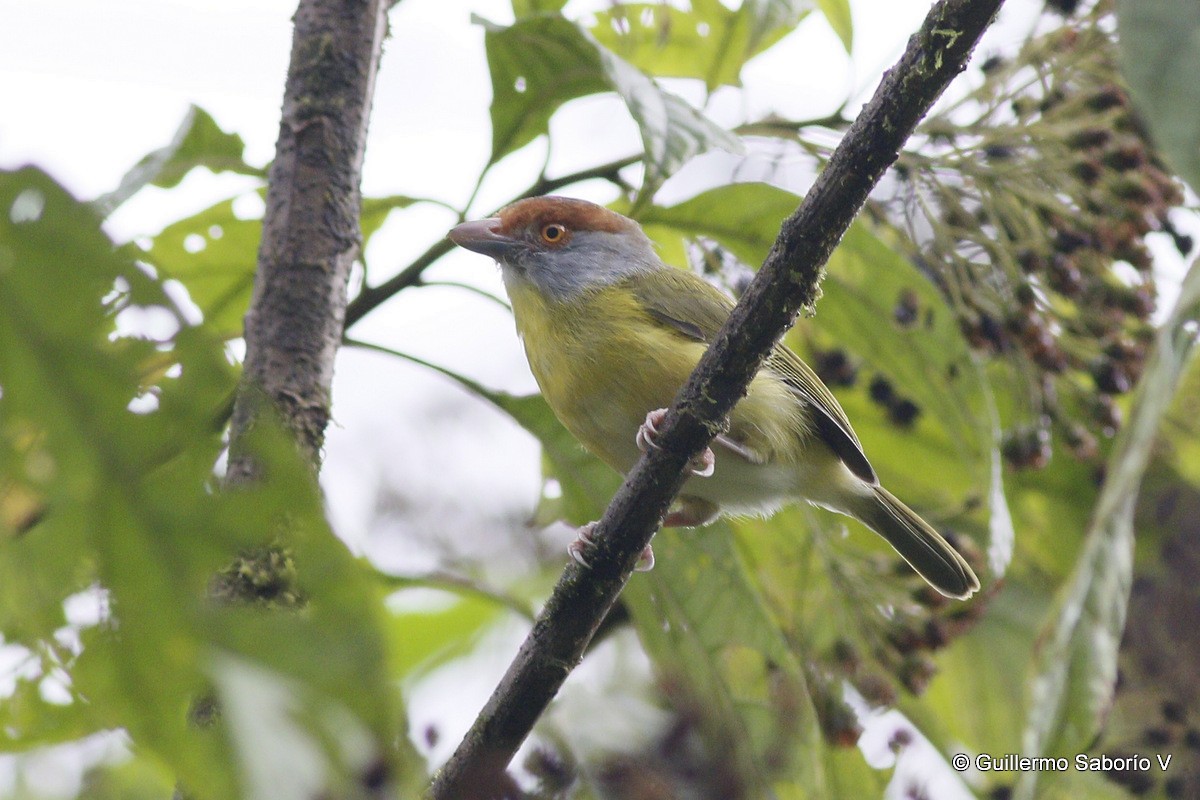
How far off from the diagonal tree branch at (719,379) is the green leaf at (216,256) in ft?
4.93

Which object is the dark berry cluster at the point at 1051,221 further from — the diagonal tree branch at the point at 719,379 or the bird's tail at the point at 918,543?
the diagonal tree branch at the point at 719,379

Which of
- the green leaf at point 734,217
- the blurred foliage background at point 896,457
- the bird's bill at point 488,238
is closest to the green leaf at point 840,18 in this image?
the blurred foliage background at point 896,457

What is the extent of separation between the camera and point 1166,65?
3.69 feet

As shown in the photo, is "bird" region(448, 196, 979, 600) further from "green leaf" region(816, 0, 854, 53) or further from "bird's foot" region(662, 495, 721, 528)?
"green leaf" region(816, 0, 854, 53)

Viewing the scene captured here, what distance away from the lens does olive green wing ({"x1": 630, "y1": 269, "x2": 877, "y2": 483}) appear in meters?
3.31

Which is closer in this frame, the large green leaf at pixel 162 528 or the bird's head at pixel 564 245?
the large green leaf at pixel 162 528

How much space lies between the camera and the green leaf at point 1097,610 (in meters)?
2.20

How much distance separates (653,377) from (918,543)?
1.05 meters

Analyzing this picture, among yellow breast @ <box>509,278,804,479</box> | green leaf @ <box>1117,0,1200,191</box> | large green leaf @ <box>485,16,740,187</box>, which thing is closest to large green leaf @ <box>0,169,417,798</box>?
green leaf @ <box>1117,0,1200,191</box>

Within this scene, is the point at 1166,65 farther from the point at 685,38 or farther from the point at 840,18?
the point at 685,38

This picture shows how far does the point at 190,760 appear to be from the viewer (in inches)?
25.5

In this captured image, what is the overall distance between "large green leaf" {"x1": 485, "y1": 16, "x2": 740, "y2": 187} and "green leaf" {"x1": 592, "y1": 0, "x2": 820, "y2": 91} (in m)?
0.71

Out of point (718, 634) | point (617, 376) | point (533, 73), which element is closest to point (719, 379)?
point (718, 634)

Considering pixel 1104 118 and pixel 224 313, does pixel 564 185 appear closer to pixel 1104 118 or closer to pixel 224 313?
pixel 224 313
